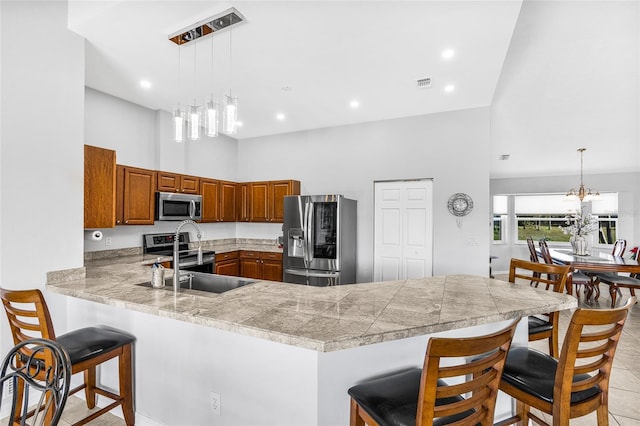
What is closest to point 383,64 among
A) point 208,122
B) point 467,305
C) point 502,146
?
point 208,122

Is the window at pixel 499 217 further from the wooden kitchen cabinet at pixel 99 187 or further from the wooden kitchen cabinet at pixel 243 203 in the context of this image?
the wooden kitchen cabinet at pixel 99 187

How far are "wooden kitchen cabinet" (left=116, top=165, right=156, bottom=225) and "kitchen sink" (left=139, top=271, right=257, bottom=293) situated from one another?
5.60 feet

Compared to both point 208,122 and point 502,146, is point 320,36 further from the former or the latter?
point 502,146

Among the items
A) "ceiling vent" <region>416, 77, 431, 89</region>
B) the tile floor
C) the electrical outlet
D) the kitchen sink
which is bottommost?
the tile floor

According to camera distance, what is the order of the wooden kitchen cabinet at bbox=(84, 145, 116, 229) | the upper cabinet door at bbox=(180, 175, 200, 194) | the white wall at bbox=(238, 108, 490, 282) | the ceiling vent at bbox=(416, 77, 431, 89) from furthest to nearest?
the upper cabinet door at bbox=(180, 175, 200, 194)
the white wall at bbox=(238, 108, 490, 282)
the ceiling vent at bbox=(416, 77, 431, 89)
the wooden kitchen cabinet at bbox=(84, 145, 116, 229)

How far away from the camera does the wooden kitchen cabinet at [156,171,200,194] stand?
405 cm

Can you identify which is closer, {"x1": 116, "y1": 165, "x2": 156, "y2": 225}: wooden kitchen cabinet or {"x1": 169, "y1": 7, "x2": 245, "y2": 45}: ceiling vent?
{"x1": 169, "y1": 7, "x2": 245, "y2": 45}: ceiling vent

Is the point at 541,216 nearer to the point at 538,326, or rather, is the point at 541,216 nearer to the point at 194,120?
the point at 538,326

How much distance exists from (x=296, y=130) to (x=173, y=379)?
168 inches

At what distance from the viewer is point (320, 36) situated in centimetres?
252

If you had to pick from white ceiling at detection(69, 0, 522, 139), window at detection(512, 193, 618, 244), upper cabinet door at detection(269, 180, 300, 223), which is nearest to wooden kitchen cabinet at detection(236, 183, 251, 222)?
upper cabinet door at detection(269, 180, 300, 223)

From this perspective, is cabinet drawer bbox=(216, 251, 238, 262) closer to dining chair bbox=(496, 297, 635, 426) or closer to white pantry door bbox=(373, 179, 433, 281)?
white pantry door bbox=(373, 179, 433, 281)

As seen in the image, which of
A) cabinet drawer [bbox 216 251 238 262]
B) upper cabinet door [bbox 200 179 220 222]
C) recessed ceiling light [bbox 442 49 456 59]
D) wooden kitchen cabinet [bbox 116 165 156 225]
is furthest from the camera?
upper cabinet door [bbox 200 179 220 222]

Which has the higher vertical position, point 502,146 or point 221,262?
point 502,146
